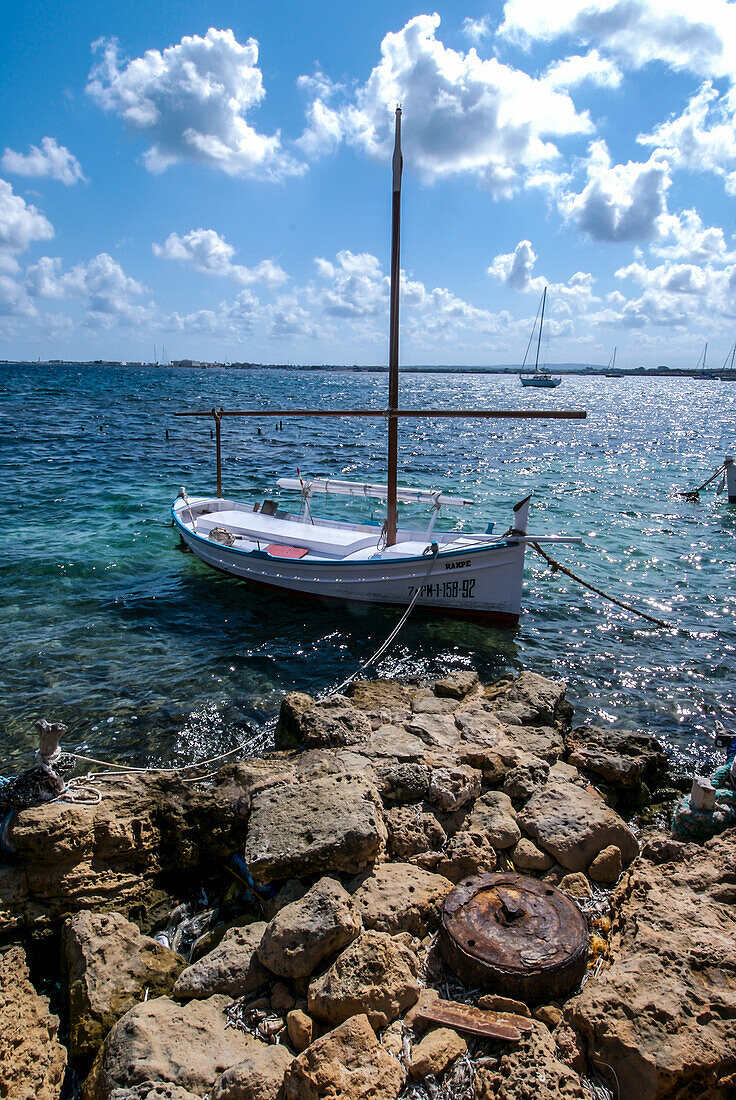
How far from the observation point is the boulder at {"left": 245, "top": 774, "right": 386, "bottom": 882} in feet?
19.1

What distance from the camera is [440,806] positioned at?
22.9 ft

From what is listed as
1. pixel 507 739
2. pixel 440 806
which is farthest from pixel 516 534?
pixel 440 806

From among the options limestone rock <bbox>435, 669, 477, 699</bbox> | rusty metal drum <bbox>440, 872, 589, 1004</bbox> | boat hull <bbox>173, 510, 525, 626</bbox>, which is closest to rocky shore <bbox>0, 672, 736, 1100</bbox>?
rusty metal drum <bbox>440, 872, 589, 1004</bbox>

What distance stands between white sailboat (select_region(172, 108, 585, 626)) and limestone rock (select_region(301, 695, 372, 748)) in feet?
19.9

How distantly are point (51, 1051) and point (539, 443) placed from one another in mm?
59323

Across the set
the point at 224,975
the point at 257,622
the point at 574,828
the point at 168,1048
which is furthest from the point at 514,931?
the point at 257,622

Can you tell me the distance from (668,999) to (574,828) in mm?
2132

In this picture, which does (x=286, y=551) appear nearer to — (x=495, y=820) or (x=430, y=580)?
(x=430, y=580)

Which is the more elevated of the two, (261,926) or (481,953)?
(481,953)

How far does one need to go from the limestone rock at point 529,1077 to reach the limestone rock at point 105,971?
2.65 meters

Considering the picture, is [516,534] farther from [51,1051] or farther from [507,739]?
[51,1051]

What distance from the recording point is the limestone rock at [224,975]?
196 inches

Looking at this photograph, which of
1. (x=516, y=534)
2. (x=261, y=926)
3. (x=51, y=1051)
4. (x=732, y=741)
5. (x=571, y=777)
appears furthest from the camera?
(x=516, y=534)

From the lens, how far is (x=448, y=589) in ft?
48.5
